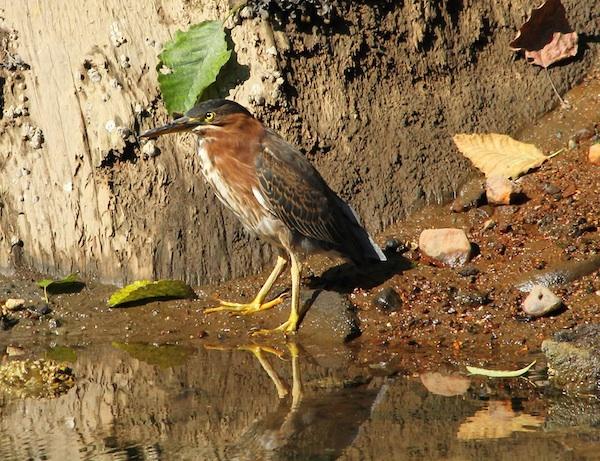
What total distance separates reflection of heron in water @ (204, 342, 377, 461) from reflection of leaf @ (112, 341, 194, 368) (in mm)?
796

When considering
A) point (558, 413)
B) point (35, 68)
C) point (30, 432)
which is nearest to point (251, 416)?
point (30, 432)

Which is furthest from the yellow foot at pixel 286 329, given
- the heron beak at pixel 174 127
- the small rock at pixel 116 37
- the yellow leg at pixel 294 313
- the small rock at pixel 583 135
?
the small rock at pixel 583 135

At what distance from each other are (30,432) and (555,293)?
10.3 ft

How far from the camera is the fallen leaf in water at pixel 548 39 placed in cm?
809

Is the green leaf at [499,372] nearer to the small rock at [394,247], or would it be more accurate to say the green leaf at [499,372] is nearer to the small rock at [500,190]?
the small rock at [394,247]

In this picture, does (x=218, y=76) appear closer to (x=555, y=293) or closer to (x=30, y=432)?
(x=555, y=293)

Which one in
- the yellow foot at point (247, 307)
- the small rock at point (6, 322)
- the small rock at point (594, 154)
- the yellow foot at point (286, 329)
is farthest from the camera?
the small rock at point (594, 154)

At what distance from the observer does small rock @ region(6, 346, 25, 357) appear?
272 inches

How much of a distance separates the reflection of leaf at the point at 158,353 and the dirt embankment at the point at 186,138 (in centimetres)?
71

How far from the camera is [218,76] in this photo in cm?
758

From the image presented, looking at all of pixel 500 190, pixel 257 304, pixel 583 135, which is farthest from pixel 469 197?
pixel 257 304

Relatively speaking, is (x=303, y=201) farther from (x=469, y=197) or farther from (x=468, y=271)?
(x=469, y=197)

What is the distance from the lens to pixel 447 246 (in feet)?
23.9

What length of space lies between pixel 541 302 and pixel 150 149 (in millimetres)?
2690
